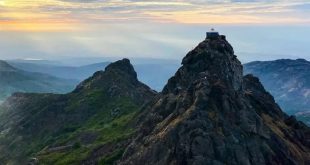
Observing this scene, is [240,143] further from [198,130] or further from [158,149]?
[158,149]

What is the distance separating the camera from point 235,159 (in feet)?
633

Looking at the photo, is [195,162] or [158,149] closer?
[195,162]

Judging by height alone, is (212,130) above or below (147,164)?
above

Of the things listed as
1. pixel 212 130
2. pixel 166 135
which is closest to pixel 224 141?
pixel 212 130

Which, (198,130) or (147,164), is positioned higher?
(198,130)

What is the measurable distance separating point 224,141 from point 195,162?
17.1 metres

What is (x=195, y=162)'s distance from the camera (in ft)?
606

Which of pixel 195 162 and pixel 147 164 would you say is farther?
pixel 147 164

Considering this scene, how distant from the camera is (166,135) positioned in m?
199

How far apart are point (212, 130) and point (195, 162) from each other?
17.7m

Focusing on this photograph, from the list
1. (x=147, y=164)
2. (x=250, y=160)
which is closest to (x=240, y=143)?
(x=250, y=160)

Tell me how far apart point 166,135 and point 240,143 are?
94.9 ft

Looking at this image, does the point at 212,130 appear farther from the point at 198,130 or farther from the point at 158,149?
the point at 158,149

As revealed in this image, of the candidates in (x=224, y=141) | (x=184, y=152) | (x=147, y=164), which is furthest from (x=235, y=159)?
(x=147, y=164)
